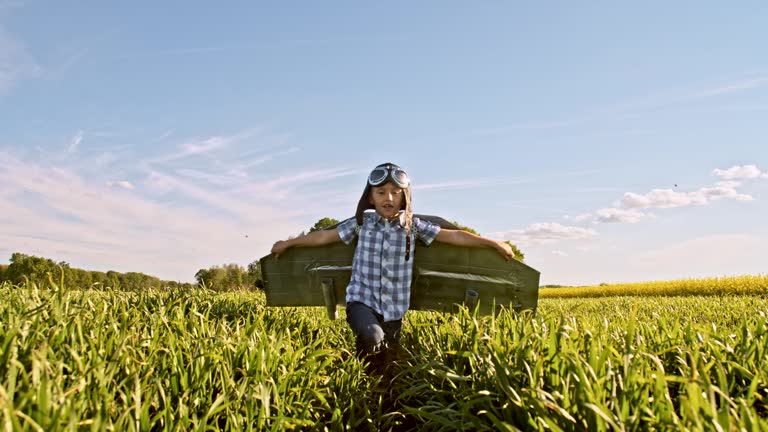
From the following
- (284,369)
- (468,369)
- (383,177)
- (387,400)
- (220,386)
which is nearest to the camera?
(220,386)

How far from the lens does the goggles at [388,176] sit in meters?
4.98

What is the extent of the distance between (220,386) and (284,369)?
38 centimetres

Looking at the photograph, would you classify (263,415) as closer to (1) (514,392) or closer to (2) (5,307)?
(1) (514,392)

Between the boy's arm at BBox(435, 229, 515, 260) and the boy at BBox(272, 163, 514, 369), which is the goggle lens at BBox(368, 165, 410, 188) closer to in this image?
the boy at BBox(272, 163, 514, 369)

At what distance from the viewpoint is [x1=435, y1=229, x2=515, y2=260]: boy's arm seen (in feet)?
16.9

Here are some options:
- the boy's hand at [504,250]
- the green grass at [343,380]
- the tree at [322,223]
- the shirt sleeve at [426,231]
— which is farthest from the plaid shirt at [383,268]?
the tree at [322,223]

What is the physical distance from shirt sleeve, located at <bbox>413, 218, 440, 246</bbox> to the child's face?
0.27 metres

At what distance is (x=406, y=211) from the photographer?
16.7 feet

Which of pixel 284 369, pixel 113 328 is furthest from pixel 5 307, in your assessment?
pixel 284 369

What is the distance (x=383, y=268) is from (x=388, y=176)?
85 centimetres

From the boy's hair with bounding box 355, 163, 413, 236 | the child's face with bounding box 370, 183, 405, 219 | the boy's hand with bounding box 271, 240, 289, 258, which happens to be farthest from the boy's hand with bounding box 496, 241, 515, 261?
the boy's hand with bounding box 271, 240, 289, 258

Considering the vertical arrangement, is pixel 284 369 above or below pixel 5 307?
below

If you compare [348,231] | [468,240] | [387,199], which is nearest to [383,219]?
[387,199]

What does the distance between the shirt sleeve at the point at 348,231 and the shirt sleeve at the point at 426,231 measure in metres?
0.60
